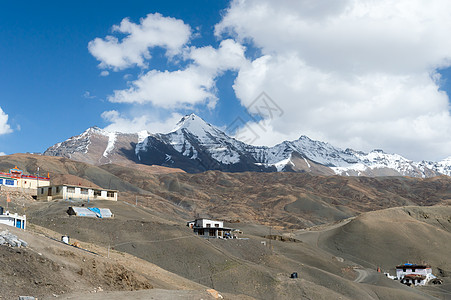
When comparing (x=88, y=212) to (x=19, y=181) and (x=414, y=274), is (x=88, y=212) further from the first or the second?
(x=414, y=274)

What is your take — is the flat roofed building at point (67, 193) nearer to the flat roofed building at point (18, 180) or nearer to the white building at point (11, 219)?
the flat roofed building at point (18, 180)

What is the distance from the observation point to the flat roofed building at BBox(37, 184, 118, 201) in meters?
87.1

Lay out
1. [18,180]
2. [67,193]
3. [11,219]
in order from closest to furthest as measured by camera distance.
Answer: [11,219]
[67,193]
[18,180]

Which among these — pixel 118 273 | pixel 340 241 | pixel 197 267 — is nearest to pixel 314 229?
pixel 340 241

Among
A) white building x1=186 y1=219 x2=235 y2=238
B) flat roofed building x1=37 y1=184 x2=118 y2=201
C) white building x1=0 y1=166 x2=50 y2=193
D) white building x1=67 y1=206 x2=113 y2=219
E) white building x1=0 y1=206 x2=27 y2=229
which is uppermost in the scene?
white building x1=0 y1=166 x2=50 y2=193

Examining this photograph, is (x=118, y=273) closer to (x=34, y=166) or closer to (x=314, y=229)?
(x=314, y=229)

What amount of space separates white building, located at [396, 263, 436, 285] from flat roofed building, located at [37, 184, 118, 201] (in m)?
64.8

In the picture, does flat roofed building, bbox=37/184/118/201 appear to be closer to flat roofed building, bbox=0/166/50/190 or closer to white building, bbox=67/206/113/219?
flat roofed building, bbox=0/166/50/190

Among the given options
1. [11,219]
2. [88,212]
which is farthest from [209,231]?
[11,219]

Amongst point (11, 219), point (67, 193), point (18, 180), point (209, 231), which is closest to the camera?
point (11, 219)

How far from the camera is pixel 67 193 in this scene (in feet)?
287

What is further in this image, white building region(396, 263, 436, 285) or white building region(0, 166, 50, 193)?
white building region(396, 263, 436, 285)

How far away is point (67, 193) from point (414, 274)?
73.1 m

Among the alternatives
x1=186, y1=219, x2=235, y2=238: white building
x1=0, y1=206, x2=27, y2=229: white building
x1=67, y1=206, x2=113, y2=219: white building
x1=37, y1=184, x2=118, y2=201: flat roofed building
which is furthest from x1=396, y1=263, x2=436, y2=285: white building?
x1=0, y1=206, x2=27, y2=229: white building
